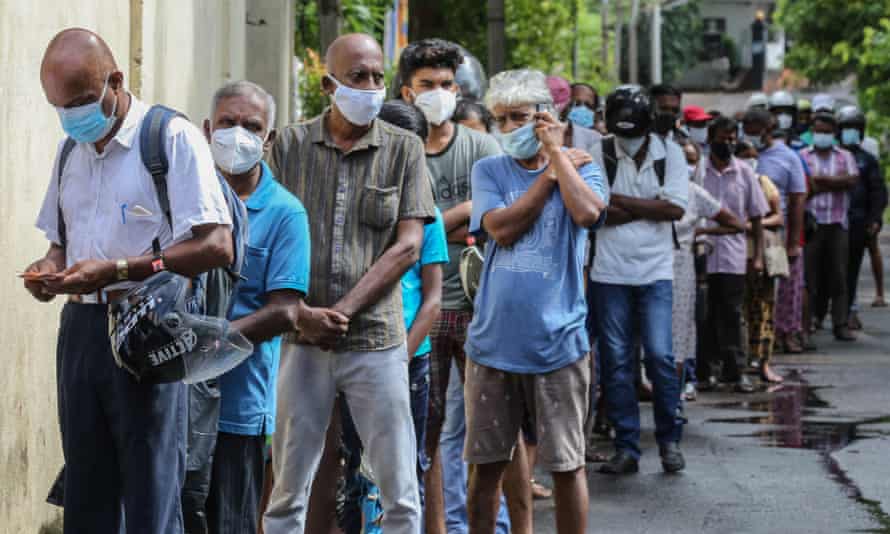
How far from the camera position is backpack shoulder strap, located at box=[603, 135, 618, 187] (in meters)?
9.33

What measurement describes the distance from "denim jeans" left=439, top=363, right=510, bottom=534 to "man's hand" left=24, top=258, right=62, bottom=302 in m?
2.80

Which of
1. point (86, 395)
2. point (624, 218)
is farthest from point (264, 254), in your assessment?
point (624, 218)

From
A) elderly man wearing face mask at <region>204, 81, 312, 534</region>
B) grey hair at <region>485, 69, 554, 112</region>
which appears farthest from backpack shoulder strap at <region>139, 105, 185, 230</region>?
grey hair at <region>485, 69, 554, 112</region>

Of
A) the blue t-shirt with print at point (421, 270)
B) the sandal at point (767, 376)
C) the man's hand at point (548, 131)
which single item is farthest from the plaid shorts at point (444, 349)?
the sandal at point (767, 376)

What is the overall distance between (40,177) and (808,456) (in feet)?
17.2

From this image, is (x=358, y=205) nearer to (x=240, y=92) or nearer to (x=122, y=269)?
(x=240, y=92)

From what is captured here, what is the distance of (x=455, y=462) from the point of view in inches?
294

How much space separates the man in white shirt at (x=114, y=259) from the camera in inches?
185

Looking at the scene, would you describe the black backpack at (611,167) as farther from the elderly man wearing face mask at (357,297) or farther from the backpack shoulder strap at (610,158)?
the elderly man wearing face mask at (357,297)

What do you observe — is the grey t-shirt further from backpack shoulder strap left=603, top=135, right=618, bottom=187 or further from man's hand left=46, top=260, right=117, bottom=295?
man's hand left=46, top=260, right=117, bottom=295

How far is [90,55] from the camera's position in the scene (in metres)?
4.67

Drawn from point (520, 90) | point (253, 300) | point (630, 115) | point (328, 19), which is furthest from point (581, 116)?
point (253, 300)

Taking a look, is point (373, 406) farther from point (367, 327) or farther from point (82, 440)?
point (82, 440)

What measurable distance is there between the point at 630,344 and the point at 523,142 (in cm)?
278
